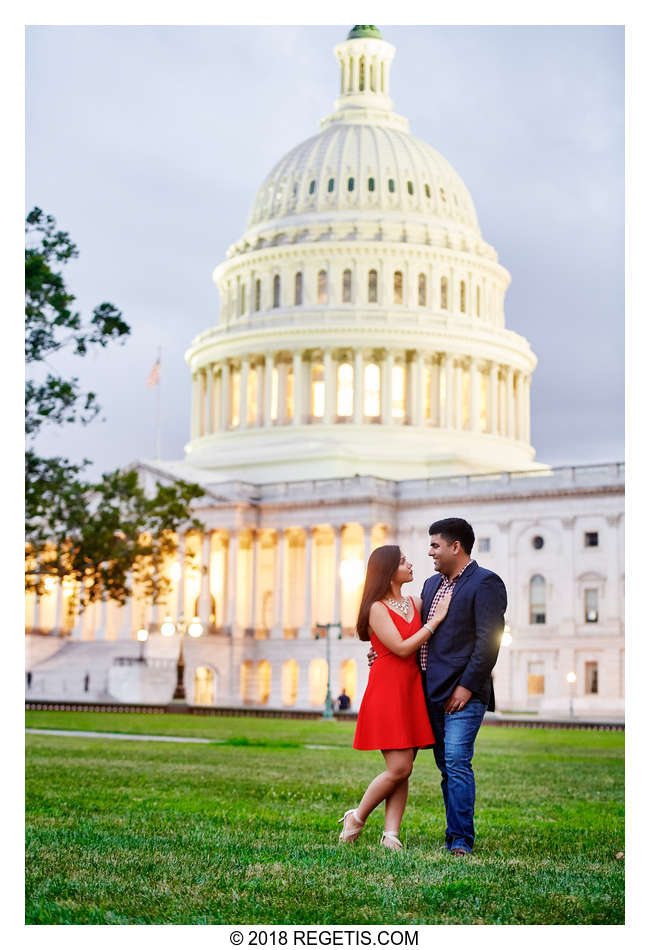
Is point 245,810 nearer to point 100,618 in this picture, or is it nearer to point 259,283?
point 100,618

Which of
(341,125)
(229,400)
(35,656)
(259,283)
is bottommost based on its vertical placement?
(35,656)

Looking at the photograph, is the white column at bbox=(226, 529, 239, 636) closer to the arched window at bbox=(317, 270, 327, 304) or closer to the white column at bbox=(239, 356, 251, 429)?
the white column at bbox=(239, 356, 251, 429)

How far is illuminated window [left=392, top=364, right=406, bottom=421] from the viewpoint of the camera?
10431 cm

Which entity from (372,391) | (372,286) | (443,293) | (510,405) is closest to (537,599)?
(372,391)

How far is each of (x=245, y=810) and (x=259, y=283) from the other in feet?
320

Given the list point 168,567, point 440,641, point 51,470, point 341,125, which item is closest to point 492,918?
point 440,641

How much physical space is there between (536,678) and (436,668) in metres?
75.6

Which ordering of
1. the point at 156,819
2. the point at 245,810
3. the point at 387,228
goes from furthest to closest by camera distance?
the point at 387,228, the point at 245,810, the point at 156,819

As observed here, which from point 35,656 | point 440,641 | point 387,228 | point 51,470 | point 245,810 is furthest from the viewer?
Result: point 387,228

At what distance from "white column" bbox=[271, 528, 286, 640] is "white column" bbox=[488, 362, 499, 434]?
2005 cm

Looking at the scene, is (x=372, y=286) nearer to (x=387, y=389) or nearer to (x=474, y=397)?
(x=387, y=389)

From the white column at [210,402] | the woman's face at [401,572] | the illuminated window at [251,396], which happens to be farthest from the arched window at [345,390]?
the woman's face at [401,572]
